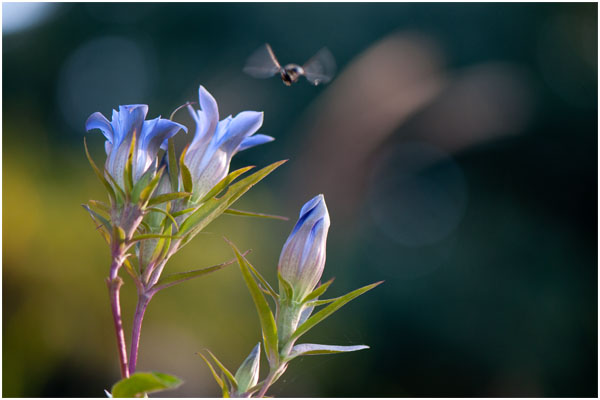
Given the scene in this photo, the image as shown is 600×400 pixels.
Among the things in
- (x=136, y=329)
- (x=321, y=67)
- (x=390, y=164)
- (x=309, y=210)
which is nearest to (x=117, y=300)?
(x=136, y=329)

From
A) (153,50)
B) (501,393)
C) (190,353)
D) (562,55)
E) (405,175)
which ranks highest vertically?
(153,50)

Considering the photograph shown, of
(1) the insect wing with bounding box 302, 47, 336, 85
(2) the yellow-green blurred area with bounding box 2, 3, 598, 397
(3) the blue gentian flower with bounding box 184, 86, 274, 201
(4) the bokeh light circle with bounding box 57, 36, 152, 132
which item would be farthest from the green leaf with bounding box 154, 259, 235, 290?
(4) the bokeh light circle with bounding box 57, 36, 152, 132

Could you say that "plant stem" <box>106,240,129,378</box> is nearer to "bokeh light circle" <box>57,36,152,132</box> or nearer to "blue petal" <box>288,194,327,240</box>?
"blue petal" <box>288,194,327,240</box>

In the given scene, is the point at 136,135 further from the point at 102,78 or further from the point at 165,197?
the point at 102,78

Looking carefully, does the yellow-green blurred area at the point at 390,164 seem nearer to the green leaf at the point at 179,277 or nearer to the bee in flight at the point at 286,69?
the bee in flight at the point at 286,69

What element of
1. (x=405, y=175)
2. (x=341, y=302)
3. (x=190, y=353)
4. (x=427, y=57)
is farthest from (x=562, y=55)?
(x=341, y=302)

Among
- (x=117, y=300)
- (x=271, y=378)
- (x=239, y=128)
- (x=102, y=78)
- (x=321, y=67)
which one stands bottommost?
(x=271, y=378)

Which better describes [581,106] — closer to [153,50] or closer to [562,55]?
[562,55]
